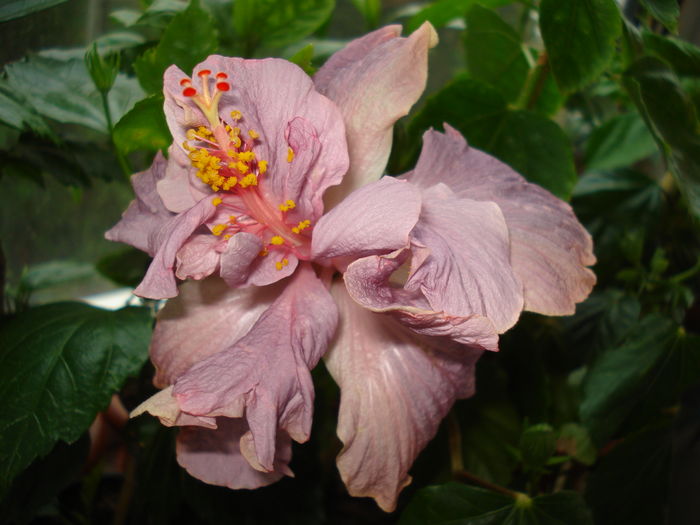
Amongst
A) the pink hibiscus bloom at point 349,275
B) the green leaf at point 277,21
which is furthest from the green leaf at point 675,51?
the green leaf at point 277,21

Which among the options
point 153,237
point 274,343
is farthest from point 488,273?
point 153,237

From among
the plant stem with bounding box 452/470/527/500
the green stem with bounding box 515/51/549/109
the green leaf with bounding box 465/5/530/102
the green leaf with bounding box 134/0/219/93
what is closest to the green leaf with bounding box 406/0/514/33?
the green leaf with bounding box 465/5/530/102

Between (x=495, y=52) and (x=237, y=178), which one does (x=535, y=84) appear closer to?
(x=495, y=52)

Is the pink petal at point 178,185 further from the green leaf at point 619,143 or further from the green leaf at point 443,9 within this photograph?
the green leaf at point 619,143

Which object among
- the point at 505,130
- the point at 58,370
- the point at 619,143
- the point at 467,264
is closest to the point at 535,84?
the point at 505,130

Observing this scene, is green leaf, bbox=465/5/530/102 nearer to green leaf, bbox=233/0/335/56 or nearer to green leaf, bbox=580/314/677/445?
green leaf, bbox=233/0/335/56
